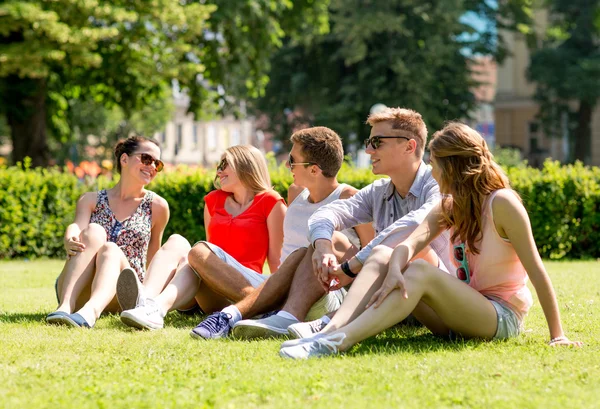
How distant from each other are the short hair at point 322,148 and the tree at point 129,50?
41.5 ft

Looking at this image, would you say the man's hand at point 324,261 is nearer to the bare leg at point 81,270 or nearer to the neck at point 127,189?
the bare leg at point 81,270

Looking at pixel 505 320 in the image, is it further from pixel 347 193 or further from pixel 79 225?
pixel 79 225

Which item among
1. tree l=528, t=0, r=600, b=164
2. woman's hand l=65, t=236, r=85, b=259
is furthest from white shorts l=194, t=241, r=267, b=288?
tree l=528, t=0, r=600, b=164

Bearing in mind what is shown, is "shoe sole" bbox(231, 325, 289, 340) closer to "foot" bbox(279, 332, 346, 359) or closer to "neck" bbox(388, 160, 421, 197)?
"foot" bbox(279, 332, 346, 359)

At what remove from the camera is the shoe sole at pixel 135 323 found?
5.70m

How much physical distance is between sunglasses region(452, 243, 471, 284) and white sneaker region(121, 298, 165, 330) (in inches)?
82.0

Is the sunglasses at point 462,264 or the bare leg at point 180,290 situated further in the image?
the bare leg at point 180,290

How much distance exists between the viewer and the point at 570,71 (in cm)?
3509

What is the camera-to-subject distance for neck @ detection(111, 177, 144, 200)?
6820mm

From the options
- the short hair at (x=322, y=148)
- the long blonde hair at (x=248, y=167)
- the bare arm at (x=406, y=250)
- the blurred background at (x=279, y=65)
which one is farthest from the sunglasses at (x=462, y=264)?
the blurred background at (x=279, y=65)

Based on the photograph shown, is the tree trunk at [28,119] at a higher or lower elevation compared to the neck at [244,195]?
higher

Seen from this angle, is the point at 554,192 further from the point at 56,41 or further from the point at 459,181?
the point at 56,41

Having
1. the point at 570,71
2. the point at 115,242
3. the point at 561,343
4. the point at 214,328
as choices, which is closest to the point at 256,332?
the point at 214,328

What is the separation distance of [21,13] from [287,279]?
13.4m
